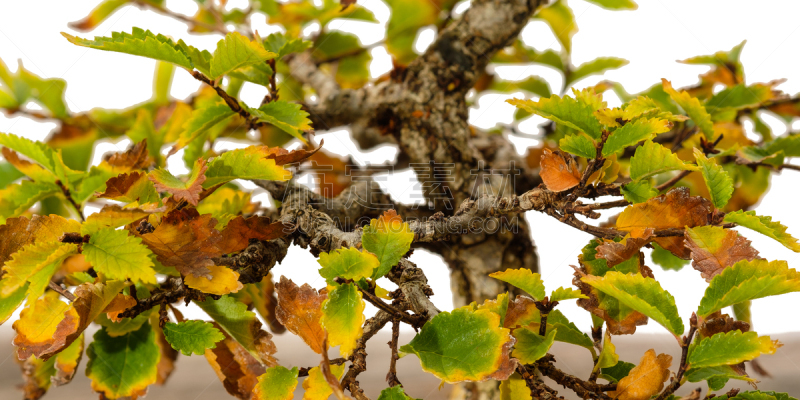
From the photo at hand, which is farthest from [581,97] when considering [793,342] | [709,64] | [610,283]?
[793,342]

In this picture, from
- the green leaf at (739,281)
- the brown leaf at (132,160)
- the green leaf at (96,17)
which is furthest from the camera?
the green leaf at (96,17)

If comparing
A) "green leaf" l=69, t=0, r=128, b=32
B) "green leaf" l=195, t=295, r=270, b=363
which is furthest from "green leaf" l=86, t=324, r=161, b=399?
"green leaf" l=69, t=0, r=128, b=32

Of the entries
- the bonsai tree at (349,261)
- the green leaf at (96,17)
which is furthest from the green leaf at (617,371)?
the green leaf at (96,17)

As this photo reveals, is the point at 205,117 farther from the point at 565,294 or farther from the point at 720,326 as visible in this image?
the point at 720,326

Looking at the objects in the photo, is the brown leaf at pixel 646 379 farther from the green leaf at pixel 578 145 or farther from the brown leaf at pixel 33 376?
the brown leaf at pixel 33 376

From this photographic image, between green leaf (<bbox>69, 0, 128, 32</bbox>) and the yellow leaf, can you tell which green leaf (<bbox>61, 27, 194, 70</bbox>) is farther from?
green leaf (<bbox>69, 0, 128, 32</bbox>)
